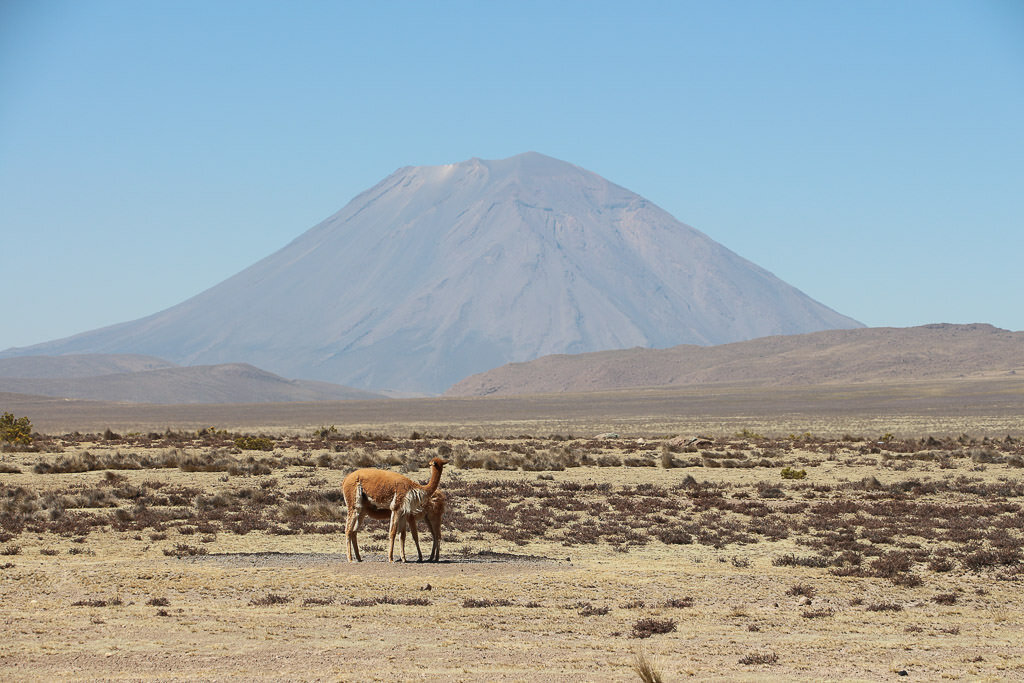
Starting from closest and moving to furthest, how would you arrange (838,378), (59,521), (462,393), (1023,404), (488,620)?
(488,620)
(59,521)
(1023,404)
(838,378)
(462,393)

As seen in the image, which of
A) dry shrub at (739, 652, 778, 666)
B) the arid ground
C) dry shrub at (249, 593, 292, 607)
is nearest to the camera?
dry shrub at (739, 652, 778, 666)

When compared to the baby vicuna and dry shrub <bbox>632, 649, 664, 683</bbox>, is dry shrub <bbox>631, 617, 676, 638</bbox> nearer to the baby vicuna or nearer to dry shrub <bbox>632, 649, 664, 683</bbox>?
dry shrub <bbox>632, 649, 664, 683</bbox>

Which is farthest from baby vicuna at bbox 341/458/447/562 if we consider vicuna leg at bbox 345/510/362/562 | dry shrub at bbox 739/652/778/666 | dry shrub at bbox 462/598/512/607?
dry shrub at bbox 739/652/778/666

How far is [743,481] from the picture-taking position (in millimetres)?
29219

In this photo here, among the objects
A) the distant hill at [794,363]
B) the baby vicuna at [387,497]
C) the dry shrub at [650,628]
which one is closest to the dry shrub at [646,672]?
the dry shrub at [650,628]

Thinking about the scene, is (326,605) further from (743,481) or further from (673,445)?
(673,445)

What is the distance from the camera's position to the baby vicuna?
15.1 meters

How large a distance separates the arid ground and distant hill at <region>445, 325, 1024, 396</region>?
397 feet

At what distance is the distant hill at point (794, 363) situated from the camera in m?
148

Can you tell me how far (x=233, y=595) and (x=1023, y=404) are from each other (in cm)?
8166

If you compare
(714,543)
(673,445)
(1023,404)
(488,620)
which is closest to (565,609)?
(488,620)

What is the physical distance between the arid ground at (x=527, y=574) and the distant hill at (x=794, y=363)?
397 ft

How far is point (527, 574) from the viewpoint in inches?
580

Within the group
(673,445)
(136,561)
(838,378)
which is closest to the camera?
(136,561)
